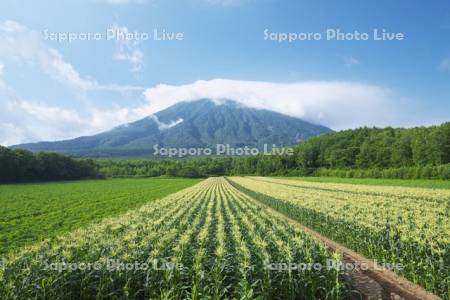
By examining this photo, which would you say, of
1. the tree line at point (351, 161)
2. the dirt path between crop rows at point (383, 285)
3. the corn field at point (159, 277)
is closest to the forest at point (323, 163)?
the tree line at point (351, 161)

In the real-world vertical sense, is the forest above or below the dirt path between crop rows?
above

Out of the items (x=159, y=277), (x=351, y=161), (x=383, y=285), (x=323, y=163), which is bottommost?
(x=383, y=285)

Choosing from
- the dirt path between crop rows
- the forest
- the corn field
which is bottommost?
the dirt path between crop rows

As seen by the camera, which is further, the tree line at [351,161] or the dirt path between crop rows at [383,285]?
the tree line at [351,161]

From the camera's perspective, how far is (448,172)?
166 ft

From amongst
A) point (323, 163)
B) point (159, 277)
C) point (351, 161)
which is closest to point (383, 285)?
point (159, 277)

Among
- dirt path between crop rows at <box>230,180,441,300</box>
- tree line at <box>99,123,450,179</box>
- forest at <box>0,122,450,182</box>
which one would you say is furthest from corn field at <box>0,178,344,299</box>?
forest at <box>0,122,450,182</box>

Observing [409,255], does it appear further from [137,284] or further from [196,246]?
[137,284]

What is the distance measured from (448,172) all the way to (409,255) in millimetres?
47635

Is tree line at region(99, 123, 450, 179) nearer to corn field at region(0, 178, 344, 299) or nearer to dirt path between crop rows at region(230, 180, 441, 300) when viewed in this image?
dirt path between crop rows at region(230, 180, 441, 300)

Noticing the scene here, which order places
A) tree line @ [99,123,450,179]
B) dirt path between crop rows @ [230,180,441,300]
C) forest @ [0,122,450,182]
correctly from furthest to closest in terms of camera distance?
forest @ [0,122,450,182]
tree line @ [99,123,450,179]
dirt path between crop rows @ [230,180,441,300]

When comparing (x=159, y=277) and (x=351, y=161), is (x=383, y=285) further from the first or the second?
(x=351, y=161)

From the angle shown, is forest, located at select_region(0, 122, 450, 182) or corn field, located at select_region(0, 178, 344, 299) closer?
corn field, located at select_region(0, 178, 344, 299)

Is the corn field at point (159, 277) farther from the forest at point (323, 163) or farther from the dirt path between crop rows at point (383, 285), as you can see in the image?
the forest at point (323, 163)
